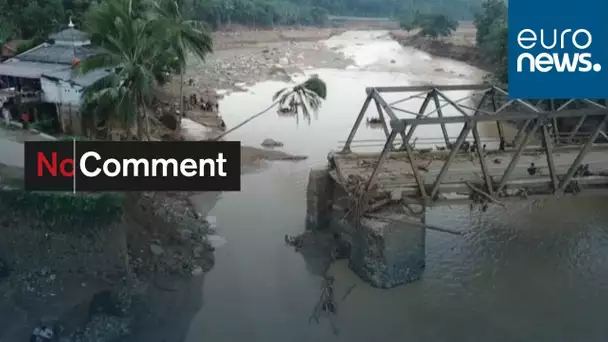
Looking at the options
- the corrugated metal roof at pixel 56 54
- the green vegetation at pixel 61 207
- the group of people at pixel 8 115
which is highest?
the corrugated metal roof at pixel 56 54

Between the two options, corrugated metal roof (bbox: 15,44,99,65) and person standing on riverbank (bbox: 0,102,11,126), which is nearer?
person standing on riverbank (bbox: 0,102,11,126)

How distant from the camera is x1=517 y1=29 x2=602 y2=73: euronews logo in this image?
19.7 feet

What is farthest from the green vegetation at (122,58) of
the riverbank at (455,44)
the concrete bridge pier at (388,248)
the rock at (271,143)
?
the riverbank at (455,44)

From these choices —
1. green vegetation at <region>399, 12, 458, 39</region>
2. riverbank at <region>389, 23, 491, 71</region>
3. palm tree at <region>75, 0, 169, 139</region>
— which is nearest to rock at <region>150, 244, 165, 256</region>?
palm tree at <region>75, 0, 169, 139</region>

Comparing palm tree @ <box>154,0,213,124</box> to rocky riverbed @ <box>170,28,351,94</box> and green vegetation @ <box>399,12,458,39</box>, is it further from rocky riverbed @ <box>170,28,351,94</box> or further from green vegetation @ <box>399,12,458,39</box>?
green vegetation @ <box>399,12,458,39</box>

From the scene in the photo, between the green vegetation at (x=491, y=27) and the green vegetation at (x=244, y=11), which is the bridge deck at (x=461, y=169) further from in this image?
the green vegetation at (x=491, y=27)

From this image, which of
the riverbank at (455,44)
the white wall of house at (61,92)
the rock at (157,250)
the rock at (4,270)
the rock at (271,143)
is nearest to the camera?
the rock at (4,270)

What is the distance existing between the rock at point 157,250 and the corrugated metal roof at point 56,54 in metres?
6.09

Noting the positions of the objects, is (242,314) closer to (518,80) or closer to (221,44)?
(518,80)

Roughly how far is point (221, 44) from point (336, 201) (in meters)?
29.1

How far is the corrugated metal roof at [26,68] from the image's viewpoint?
12672 millimetres

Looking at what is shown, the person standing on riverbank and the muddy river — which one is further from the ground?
the person standing on riverbank

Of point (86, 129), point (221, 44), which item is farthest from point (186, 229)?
point (221, 44)

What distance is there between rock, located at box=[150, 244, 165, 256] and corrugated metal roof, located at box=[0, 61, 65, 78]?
5.80 metres
